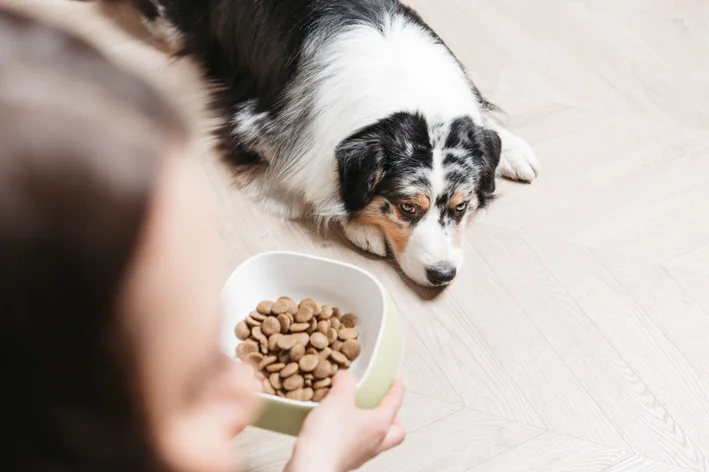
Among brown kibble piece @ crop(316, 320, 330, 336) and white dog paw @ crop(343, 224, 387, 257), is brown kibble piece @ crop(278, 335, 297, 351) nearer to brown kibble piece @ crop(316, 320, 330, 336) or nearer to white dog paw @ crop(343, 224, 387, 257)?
brown kibble piece @ crop(316, 320, 330, 336)

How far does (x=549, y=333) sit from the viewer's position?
1868 mm

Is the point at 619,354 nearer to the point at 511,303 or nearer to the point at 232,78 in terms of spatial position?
the point at 511,303

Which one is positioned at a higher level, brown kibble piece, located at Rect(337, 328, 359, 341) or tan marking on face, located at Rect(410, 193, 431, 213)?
brown kibble piece, located at Rect(337, 328, 359, 341)

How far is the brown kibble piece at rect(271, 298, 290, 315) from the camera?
154 cm

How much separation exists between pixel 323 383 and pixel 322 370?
27mm

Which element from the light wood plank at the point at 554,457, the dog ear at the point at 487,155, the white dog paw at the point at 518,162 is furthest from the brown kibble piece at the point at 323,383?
the white dog paw at the point at 518,162

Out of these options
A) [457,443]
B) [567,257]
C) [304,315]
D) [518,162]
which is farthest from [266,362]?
[518,162]

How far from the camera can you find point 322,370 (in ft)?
4.60

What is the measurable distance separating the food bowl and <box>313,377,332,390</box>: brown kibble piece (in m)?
0.06

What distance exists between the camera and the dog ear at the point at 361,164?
186 cm

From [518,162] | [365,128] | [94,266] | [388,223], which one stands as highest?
[94,266]

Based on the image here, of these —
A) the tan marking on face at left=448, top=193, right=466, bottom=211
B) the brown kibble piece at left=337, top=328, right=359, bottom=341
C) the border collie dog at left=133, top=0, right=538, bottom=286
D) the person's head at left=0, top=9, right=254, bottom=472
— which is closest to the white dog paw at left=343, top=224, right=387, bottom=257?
the border collie dog at left=133, top=0, right=538, bottom=286

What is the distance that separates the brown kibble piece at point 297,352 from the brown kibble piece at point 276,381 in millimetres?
50

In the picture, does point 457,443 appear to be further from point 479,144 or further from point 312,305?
point 479,144
